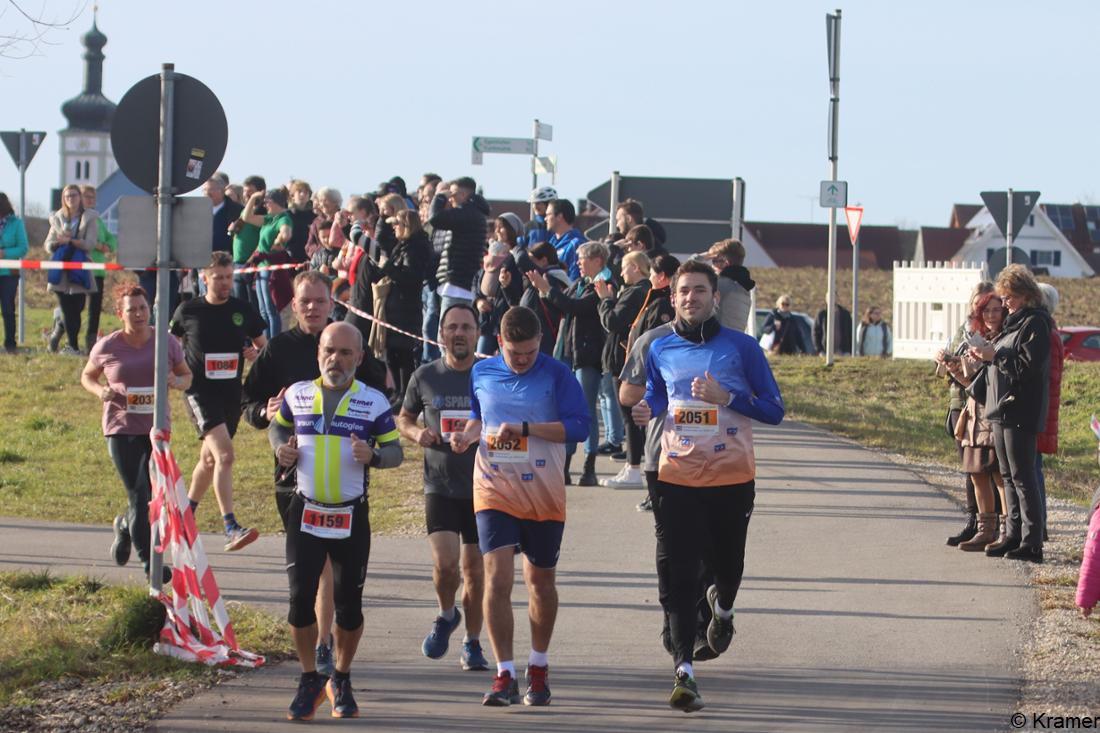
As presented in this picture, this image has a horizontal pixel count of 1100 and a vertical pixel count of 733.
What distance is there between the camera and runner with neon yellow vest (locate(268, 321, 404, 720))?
7.69 metres

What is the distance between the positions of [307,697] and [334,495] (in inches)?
35.4

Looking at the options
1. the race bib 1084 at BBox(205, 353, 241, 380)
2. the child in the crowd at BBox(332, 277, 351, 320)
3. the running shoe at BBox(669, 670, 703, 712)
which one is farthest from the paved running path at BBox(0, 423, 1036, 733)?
the child in the crowd at BBox(332, 277, 351, 320)

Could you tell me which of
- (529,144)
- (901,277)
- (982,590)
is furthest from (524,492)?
(901,277)

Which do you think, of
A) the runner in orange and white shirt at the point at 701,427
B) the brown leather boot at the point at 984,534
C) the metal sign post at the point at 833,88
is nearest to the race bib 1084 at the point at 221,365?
the runner in orange and white shirt at the point at 701,427

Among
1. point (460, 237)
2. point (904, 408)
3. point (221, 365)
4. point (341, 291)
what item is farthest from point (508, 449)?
point (904, 408)

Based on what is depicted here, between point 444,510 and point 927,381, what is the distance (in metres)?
16.4

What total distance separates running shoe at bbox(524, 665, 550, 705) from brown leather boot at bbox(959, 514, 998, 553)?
516cm

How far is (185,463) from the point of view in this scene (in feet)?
56.7

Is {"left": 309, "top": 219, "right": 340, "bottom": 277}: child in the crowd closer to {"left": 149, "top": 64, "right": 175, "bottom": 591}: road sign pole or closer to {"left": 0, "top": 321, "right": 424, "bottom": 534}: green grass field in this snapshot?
{"left": 0, "top": 321, "right": 424, "bottom": 534}: green grass field

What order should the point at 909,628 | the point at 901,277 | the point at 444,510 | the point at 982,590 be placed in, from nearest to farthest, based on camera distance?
the point at 444,510 < the point at 909,628 < the point at 982,590 < the point at 901,277

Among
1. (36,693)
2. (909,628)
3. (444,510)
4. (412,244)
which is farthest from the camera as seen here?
(412,244)

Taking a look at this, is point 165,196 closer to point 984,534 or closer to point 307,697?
point 307,697

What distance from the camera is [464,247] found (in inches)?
664

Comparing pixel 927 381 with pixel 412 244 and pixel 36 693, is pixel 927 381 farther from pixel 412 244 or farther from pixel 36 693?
pixel 36 693
